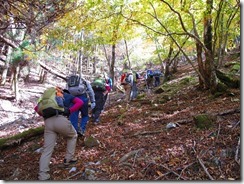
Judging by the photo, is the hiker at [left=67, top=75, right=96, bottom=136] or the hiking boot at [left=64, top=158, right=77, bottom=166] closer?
the hiking boot at [left=64, top=158, right=77, bottom=166]

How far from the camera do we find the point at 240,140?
4.30 m

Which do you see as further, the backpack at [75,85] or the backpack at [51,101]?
the backpack at [75,85]

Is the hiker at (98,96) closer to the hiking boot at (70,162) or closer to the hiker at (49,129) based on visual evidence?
the hiking boot at (70,162)

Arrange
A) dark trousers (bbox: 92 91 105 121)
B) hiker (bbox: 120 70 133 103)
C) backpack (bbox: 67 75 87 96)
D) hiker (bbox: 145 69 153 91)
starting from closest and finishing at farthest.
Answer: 1. backpack (bbox: 67 75 87 96)
2. dark trousers (bbox: 92 91 105 121)
3. hiker (bbox: 120 70 133 103)
4. hiker (bbox: 145 69 153 91)

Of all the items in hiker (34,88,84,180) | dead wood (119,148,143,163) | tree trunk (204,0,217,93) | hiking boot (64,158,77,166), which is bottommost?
hiking boot (64,158,77,166)

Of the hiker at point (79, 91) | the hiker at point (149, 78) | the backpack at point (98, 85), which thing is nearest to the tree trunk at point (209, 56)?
the backpack at point (98, 85)

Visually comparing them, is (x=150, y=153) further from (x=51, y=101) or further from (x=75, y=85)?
(x=75, y=85)

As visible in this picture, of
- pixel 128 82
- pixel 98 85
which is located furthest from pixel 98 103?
pixel 128 82

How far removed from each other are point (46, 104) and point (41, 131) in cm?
310

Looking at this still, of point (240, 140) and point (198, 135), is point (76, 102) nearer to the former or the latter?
point (198, 135)

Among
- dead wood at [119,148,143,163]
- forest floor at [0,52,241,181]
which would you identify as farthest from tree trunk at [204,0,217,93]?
dead wood at [119,148,143,163]

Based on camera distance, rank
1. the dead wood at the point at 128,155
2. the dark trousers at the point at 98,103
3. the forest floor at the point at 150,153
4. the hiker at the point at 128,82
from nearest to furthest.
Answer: the forest floor at the point at 150,153 → the dead wood at the point at 128,155 → the dark trousers at the point at 98,103 → the hiker at the point at 128,82

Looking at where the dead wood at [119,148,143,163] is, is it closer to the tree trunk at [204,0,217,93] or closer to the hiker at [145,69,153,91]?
the tree trunk at [204,0,217,93]

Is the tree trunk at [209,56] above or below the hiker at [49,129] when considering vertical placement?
above
